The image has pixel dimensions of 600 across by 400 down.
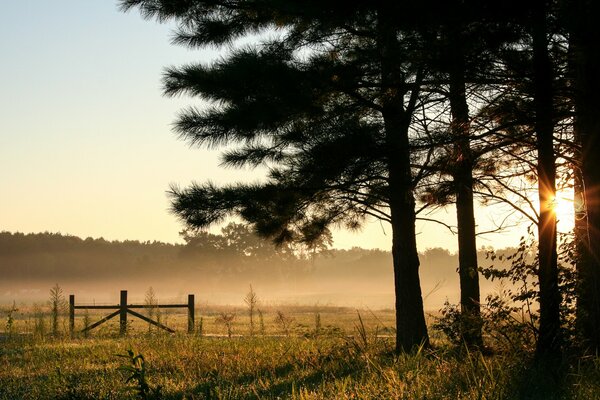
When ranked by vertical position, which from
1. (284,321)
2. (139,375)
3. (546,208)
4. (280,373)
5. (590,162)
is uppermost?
(590,162)

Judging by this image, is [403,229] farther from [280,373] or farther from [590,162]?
[590,162]

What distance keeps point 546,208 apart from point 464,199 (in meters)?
3.24

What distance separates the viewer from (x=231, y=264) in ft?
271

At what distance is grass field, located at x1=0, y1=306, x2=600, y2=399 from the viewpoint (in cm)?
629

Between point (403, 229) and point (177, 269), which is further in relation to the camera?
point (177, 269)

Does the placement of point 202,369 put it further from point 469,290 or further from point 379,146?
point 469,290

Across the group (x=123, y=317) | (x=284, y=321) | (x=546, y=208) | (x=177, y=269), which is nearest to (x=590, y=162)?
(x=546, y=208)

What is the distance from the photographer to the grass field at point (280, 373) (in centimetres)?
629

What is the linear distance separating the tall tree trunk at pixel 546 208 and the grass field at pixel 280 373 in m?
0.37

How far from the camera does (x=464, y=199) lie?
11.7 m

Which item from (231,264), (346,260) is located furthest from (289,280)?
(346,260)

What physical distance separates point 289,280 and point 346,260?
2417 inches

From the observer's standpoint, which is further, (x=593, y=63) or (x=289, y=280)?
(x=289, y=280)

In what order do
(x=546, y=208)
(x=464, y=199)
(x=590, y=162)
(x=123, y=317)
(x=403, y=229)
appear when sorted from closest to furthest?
(x=590, y=162) → (x=546, y=208) → (x=403, y=229) → (x=464, y=199) → (x=123, y=317)
